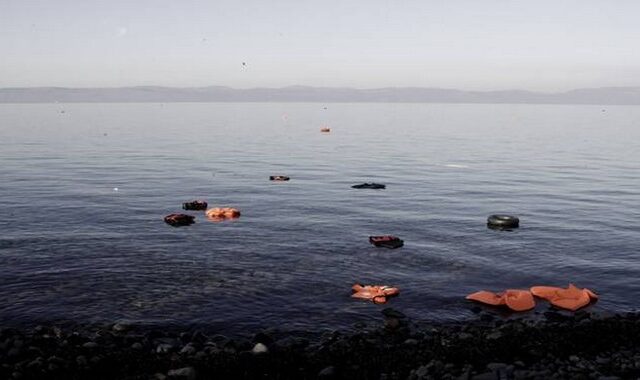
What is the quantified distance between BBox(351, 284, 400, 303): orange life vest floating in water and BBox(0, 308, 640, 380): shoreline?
2.13 m

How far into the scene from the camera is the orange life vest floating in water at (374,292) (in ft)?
74.5

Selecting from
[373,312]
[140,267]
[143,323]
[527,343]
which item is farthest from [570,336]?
[140,267]

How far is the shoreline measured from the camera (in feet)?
52.2

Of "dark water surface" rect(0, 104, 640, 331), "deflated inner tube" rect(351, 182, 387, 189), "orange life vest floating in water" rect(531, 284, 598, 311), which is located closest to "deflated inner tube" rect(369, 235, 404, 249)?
"dark water surface" rect(0, 104, 640, 331)

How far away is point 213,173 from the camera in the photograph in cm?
6334

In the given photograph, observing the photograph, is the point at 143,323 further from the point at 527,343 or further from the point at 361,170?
the point at 361,170

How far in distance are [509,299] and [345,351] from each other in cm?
774

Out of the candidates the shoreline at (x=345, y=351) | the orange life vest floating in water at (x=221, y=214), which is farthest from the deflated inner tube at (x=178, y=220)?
the shoreline at (x=345, y=351)

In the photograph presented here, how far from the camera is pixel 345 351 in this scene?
1753 centimetres

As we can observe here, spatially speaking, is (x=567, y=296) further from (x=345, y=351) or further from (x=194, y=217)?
(x=194, y=217)

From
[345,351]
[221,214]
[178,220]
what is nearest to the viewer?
[345,351]

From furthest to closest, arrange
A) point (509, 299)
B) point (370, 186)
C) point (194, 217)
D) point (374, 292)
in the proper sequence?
point (370, 186)
point (194, 217)
point (374, 292)
point (509, 299)

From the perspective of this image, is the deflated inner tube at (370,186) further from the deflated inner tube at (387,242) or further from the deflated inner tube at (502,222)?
the deflated inner tube at (387,242)

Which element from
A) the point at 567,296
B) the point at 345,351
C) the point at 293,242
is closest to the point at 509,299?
the point at 567,296
